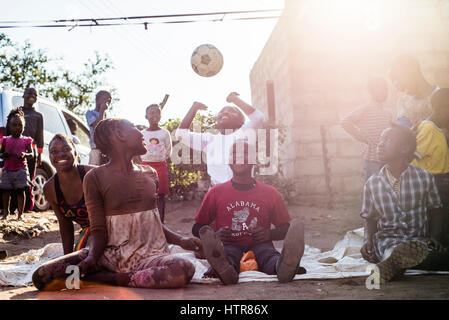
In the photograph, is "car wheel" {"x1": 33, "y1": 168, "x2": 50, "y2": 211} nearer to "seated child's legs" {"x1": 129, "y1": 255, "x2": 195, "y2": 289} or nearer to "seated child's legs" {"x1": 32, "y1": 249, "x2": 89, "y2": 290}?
"seated child's legs" {"x1": 32, "y1": 249, "x2": 89, "y2": 290}

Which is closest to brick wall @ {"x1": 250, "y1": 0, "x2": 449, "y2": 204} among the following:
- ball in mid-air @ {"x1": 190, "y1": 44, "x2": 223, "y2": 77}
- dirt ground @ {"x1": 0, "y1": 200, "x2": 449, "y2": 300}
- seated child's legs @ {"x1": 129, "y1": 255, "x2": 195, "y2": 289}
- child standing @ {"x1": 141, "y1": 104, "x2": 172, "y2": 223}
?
ball in mid-air @ {"x1": 190, "y1": 44, "x2": 223, "y2": 77}

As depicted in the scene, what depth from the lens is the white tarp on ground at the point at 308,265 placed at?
3006 millimetres

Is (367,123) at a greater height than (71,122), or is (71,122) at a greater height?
(71,122)

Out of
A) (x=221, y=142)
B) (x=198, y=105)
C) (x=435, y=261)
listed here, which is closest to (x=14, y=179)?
(x=198, y=105)

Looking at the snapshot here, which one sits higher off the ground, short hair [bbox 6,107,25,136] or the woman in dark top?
short hair [bbox 6,107,25,136]

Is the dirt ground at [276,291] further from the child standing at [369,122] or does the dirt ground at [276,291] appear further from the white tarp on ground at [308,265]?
the child standing at [369,122]

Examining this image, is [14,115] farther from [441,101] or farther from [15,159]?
[441,101]

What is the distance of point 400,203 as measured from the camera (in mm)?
3145

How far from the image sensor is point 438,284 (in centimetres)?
257

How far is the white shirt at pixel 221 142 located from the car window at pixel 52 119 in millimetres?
4434

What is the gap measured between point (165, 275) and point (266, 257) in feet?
2.91

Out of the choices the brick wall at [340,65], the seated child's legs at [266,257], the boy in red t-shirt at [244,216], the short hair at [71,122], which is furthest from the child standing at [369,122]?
the short hair at [71,122]

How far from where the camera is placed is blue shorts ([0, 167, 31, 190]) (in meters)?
5.87

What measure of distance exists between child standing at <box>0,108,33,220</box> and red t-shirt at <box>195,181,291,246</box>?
12.3ft
